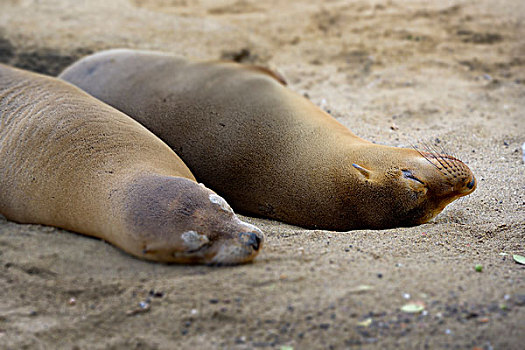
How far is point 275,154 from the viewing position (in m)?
3.56

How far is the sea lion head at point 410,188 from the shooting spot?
324 centimetres

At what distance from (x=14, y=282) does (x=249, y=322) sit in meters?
1.15

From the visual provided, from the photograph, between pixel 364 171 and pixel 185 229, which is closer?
pixel 185 229

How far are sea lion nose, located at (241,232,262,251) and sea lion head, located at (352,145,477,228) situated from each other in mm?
831

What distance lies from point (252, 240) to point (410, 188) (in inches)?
43.1

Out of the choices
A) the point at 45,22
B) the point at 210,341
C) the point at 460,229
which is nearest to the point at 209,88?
the point at 460,229

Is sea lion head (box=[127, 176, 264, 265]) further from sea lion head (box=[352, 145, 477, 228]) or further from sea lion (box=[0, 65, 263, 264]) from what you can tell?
sea lion head (box=[352, 145, 477, 228])

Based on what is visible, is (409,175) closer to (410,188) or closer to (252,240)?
(410,188)

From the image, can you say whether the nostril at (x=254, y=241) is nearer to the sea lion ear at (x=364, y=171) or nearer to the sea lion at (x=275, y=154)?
the sea lion at (x=275, y=154)

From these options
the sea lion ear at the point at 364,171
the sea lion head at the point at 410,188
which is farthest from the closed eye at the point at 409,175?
the sea lion ear at the point at 364,171

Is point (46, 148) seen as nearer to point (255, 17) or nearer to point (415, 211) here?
point (415, 211)

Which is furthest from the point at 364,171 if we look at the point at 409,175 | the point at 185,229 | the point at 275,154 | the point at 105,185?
the point at 105,185

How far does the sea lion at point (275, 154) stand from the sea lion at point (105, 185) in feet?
1.41

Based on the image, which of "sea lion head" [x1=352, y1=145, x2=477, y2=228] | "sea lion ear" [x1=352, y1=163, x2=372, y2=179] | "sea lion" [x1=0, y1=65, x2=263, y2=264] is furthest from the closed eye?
"sea lion" [x1=0, y1=65, x2=263, y2=264]
